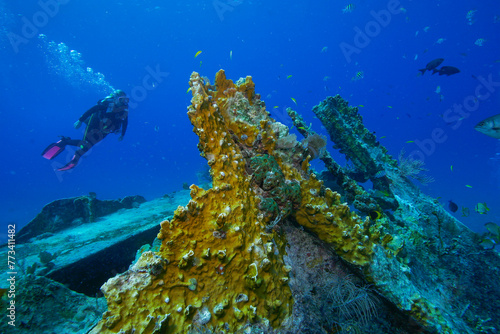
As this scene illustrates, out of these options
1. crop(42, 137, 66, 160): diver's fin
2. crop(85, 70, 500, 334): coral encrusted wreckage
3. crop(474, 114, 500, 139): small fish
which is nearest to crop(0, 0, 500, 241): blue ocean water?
crop(42, 137, 66, 160): diver's fin

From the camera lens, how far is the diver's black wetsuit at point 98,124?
10.1 metres

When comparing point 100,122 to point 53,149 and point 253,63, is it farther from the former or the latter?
point 253,63

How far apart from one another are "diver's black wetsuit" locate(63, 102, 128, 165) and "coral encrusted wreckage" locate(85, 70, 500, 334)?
8897 millimetres

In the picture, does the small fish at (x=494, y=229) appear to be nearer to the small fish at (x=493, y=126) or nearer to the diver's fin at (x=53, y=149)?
the small fish at (x=493, y=126)

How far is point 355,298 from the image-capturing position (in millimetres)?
2568

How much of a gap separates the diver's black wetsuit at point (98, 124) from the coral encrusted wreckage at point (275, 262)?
8897 mm

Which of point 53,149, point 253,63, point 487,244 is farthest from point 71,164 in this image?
point 253,63

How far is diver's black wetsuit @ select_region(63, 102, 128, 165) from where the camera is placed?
10.1 metres

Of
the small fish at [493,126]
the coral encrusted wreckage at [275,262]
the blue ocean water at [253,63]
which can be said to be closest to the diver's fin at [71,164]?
the coral encrusted wreckage at [275,262]

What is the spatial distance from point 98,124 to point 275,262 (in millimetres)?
11685

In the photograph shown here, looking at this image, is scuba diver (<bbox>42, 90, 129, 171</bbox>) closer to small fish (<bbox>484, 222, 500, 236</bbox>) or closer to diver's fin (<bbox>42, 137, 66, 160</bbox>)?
diver's fin (<bbox>42, 137, 66, 160</bbox>)

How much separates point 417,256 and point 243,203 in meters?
4.27

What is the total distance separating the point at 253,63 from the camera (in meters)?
121

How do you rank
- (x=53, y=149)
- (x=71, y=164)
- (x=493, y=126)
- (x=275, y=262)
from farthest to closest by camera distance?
(x=53, y=149), (x=71, y=164), (x=493, y=126), (x=275, y=262)
